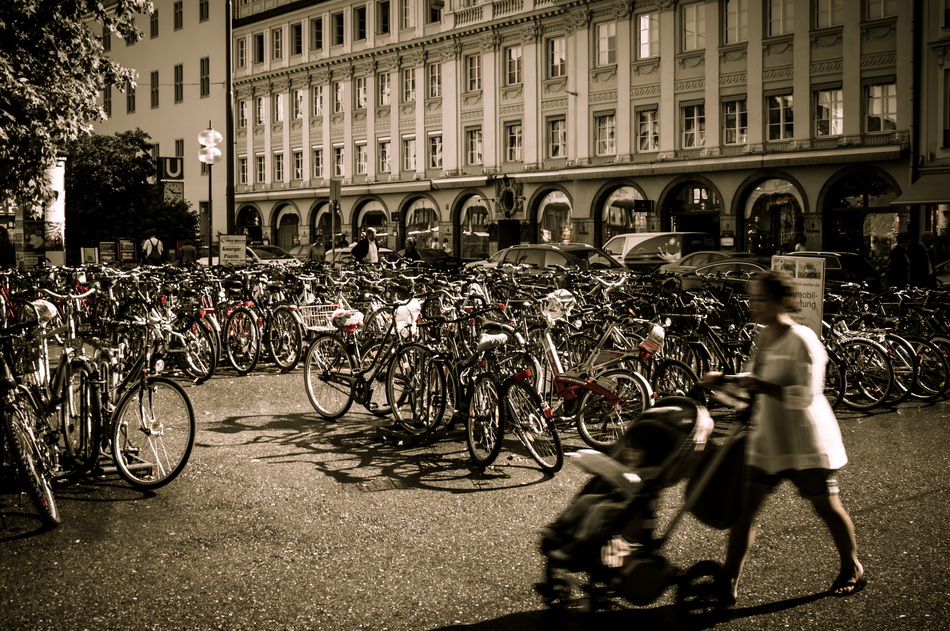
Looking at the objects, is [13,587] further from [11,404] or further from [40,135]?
[40,135]

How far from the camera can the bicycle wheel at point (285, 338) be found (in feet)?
42.5

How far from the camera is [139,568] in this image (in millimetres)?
5344

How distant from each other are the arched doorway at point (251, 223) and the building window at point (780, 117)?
28.9m

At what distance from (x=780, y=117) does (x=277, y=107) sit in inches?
1146

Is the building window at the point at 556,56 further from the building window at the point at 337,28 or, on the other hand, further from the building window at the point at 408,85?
the building window at the point at 337,28

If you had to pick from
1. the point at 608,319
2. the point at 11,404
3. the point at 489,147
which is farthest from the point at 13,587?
the point at 489,147

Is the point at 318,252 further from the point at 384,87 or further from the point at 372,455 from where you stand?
the point at 384,87

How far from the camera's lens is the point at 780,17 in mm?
33656

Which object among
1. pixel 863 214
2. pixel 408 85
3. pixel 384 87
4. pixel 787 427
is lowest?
pixel 787 427

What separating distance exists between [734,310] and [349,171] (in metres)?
37.7

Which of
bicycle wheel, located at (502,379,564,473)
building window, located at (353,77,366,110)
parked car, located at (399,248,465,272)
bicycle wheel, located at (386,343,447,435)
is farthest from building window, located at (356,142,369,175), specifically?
bicycle wheel, located at (502,379,564,473)

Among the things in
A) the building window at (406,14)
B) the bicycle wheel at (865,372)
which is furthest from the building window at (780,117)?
the bicycle wheel at (865,372)

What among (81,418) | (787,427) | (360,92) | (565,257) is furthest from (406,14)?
(787,427)

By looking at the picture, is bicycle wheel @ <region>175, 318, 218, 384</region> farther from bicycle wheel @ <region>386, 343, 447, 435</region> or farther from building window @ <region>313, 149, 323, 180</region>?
building window @ <region>313, 149, 323, 180</region>
